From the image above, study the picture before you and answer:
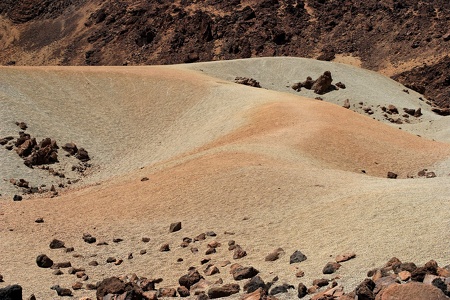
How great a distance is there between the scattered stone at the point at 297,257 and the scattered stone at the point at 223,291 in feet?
4.43

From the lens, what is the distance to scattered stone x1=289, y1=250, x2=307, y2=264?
35.7 feet

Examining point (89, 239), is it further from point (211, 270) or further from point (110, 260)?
point (211, 270)

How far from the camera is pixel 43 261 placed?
12680mm

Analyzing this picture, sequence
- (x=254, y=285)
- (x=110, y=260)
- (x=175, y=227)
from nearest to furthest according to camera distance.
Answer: (x=254, y=285), (x=110, y=260), (x=175, y=227)

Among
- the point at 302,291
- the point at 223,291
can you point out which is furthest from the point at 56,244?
the point at 302,291

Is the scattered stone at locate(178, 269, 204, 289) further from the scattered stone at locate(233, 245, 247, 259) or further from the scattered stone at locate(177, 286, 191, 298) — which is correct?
the scattered stone at locate(233, 245, 247, 259)

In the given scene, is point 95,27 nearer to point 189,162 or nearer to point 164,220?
point 189,162

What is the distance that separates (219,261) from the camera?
39.4 ft

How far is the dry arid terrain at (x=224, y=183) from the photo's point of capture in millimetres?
10359

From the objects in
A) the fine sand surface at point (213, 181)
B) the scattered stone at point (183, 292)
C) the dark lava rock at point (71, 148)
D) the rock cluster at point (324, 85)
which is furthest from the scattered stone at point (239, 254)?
the rock cluster at point (324, 85)

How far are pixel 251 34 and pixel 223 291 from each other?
202 ft

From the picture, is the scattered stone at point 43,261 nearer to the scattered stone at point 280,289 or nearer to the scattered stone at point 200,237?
A: the scattered stone at point 200,237

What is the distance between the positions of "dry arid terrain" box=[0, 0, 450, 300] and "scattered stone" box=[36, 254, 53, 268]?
4 cm

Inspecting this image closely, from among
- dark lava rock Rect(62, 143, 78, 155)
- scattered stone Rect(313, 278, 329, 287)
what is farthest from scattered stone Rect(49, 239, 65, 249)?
dark lava rock Rect(62, 143, 78, 155)
